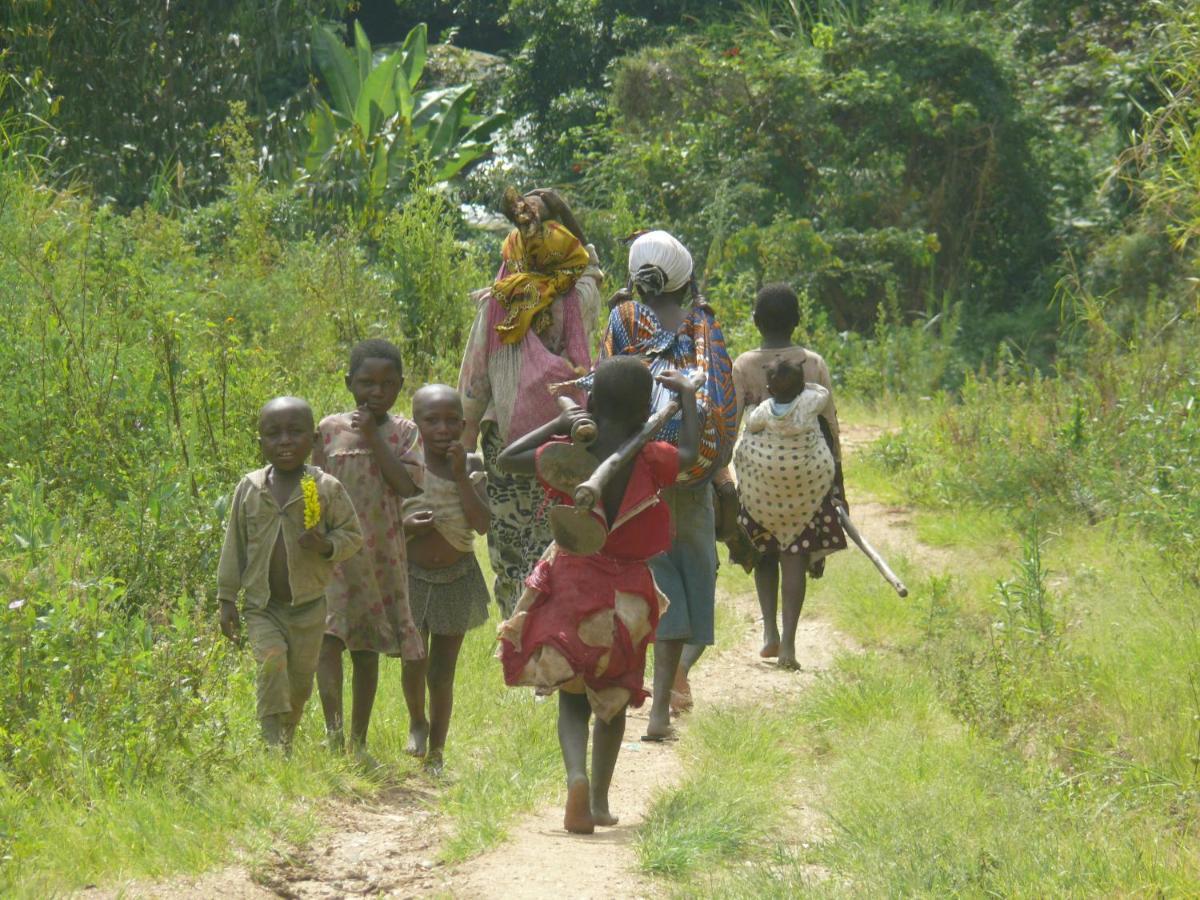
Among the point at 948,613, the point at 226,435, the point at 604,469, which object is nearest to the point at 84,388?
the point at 226,435

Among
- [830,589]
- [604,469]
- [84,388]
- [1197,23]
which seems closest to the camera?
[604,469]

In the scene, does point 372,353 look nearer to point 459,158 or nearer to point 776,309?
point 776,309

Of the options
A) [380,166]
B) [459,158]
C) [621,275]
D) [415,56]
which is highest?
[415,56]

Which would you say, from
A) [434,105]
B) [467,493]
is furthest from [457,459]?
[434,105]

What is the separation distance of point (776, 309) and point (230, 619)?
3201 millimetres

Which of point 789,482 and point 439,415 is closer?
point 439,415

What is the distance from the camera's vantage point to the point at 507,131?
2473 cm

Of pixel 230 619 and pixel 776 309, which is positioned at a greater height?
pixel 776 309

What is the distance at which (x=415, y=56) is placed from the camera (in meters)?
21.8

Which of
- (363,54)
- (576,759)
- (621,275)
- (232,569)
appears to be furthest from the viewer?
(363,54)

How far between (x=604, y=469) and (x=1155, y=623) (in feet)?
10.6

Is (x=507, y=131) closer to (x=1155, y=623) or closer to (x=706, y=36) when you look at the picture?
(x=706, y=36)

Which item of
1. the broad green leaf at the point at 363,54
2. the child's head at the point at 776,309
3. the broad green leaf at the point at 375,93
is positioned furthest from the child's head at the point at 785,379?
the broad green leaf at the point at 363,54

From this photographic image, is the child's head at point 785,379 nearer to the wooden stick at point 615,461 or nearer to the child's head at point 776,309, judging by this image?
the child's head at point 776,309
